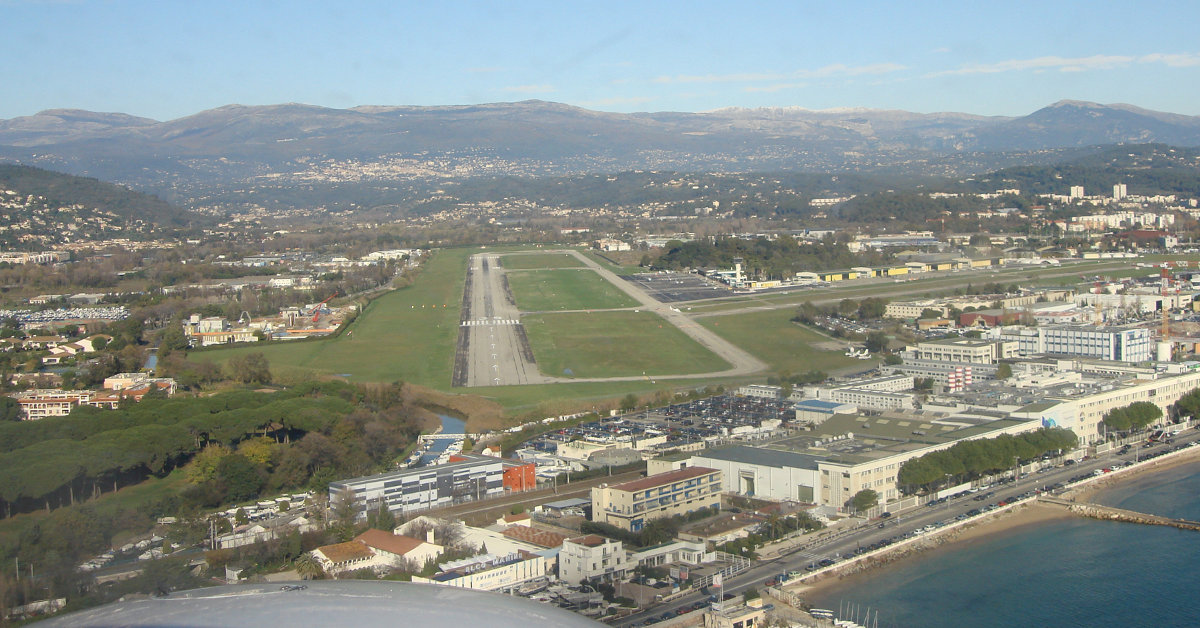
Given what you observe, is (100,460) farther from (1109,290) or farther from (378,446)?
(1109,290)

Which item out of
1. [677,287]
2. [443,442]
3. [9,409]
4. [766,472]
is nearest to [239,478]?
[443,442]

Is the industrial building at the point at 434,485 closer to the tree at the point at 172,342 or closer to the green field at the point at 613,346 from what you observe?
the green field at the point at 613,346

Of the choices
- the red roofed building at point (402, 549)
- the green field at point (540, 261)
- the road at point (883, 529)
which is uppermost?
the green field at point (540, 261)

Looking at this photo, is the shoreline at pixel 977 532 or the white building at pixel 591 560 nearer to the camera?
the white building at pixel 591 560

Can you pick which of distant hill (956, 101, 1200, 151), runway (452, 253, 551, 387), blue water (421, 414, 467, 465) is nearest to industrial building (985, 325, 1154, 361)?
runway (452, 253, 551, 387)

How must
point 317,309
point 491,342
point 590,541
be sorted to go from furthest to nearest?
1. point 317,309
2. point 491,342
3. point 590,541

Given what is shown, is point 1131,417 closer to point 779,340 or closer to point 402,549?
point 779,340

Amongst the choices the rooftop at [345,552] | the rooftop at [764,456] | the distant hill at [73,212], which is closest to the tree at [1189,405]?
the rooftop at [764,456]
